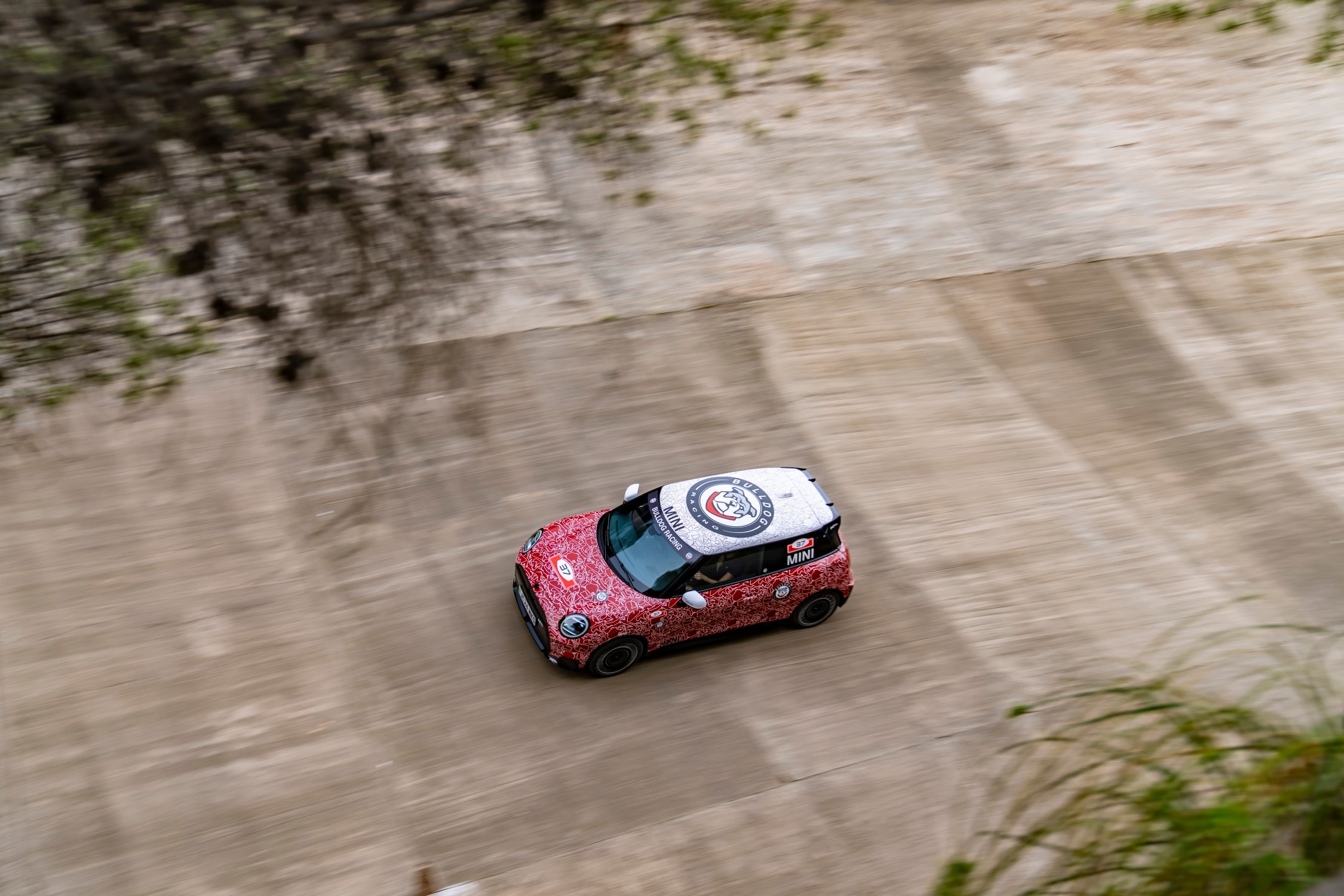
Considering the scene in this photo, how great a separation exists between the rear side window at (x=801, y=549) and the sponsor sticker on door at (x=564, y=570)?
184cm

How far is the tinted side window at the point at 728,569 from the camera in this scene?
9.99 meters

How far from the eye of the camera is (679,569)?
9.95m

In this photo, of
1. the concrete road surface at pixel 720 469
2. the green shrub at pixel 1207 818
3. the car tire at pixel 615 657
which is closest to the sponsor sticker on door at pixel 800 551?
the concrete road surface at pixel 720 469

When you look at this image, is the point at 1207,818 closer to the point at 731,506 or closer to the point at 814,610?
the point at 731,506

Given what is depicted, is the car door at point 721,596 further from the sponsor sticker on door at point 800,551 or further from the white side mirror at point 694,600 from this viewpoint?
the sponsor sticker on door at point 800,551

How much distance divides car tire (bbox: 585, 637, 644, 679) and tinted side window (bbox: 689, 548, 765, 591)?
32.3 inches

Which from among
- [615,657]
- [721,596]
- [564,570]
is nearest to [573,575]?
[564,570]

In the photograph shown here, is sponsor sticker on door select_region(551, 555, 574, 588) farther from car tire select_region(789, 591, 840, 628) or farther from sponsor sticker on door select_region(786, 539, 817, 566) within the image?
car tire select_region(789, 591, 840, 628)

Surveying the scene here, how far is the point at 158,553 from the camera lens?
37.0ft

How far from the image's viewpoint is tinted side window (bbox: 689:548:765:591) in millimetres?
9992

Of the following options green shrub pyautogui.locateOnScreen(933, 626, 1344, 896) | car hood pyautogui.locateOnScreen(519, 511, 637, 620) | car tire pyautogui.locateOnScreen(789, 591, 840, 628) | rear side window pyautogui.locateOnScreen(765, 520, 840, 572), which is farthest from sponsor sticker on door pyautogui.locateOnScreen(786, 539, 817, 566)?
green shrub pyautogui.locateOnScreen(933, 626, 1344, 896)

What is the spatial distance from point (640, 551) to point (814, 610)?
1.99 m

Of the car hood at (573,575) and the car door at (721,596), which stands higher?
the car hood at (573,575)

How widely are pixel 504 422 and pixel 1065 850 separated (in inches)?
392
